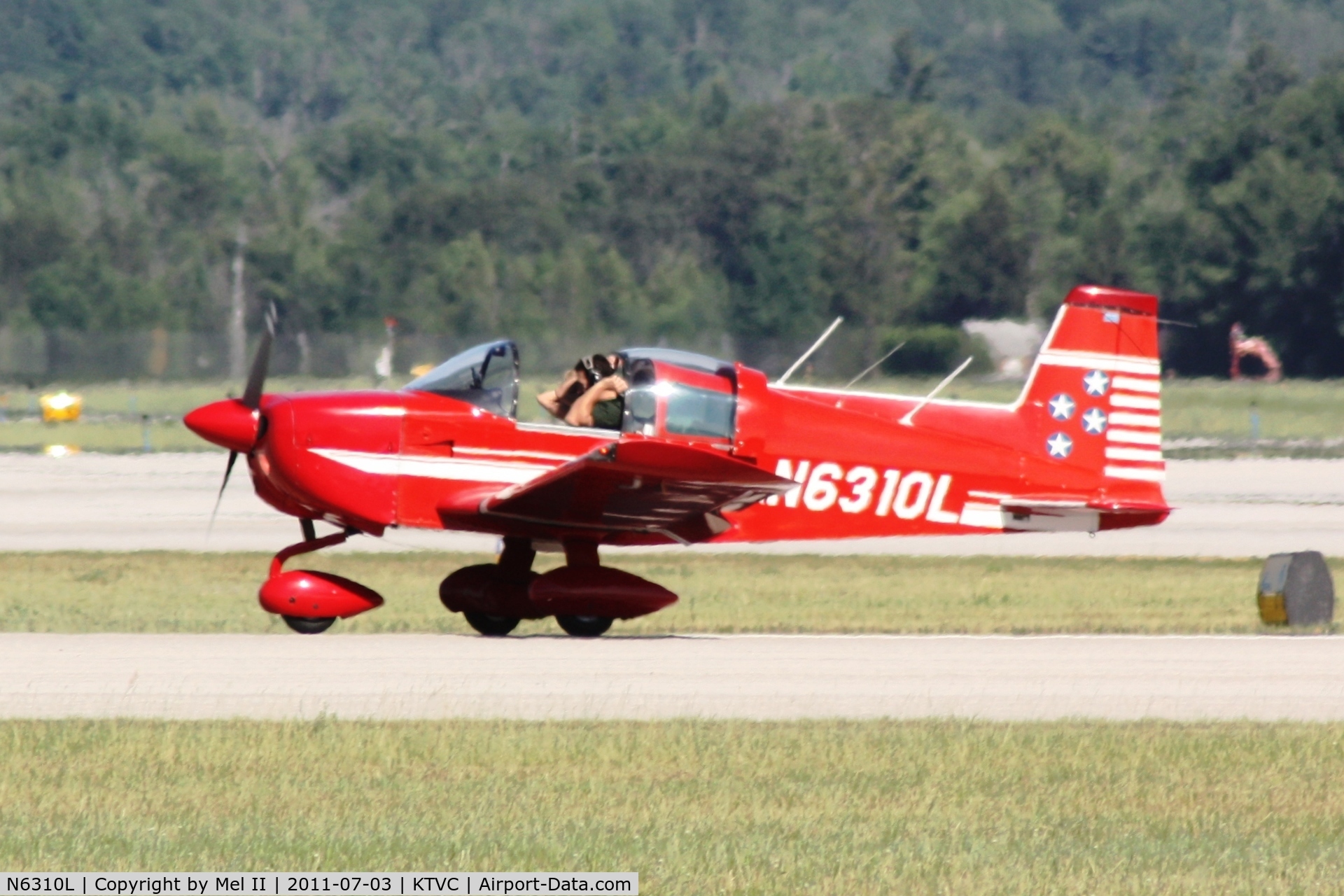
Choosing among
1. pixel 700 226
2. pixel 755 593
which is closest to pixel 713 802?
pixel 755 593

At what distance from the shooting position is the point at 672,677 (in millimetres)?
11664

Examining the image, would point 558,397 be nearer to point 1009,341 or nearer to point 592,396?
point 592,396

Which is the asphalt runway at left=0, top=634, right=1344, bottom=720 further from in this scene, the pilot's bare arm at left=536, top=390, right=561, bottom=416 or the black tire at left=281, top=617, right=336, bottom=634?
the pilot's bare arm at left=536, top=390, right=561, bottom=416

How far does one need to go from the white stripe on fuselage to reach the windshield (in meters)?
0.38

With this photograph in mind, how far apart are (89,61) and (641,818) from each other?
203415mm

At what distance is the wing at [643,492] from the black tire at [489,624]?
82 centimetres

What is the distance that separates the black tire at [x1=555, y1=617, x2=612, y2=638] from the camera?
45.2 feet

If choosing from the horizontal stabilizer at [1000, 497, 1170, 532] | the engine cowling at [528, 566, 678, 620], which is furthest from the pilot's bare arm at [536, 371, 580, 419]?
the horizontal stabilizer at [1000, 497, 1170, 532]

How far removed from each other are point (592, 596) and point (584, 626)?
43 centimetres

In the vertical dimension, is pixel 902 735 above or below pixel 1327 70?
below

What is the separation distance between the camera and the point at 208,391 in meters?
57.6

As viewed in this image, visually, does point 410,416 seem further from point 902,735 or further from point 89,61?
point 89,61

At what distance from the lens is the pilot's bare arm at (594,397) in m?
13.5

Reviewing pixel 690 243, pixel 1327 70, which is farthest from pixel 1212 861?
pixel 1327 70
